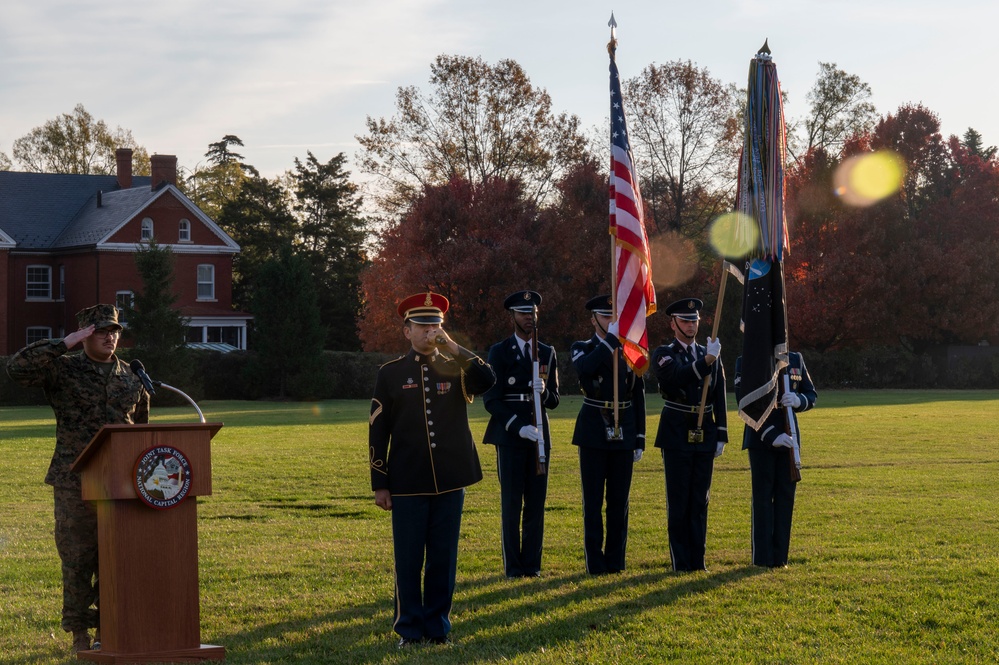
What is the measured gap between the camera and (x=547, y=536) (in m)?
12.2

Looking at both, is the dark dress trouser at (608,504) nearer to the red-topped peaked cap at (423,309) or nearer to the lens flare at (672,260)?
the red-topped peaked cap at (423,309)

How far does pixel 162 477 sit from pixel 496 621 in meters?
2.44

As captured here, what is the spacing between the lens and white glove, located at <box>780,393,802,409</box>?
10133 mm

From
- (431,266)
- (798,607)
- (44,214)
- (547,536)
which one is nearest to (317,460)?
(547,536)

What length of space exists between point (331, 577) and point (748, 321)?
3.97 meters

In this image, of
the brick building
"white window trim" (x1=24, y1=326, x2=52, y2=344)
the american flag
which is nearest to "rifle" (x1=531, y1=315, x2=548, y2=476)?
the american flag

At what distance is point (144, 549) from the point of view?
704 cm

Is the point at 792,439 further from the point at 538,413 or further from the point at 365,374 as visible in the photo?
the point at 365,374

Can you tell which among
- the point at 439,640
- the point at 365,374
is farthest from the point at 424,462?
the point at 365,374

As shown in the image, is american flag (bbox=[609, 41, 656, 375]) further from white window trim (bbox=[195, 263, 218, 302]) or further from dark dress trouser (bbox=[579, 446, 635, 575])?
white window trim (bbox=[195, 263, 218, 302])

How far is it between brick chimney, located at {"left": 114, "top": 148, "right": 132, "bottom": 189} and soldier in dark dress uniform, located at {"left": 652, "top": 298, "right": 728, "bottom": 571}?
55768 millimetres

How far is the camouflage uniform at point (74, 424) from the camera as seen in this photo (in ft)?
24.7

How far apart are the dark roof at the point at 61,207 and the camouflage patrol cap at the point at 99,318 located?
166 ft

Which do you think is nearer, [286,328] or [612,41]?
[612,41]
